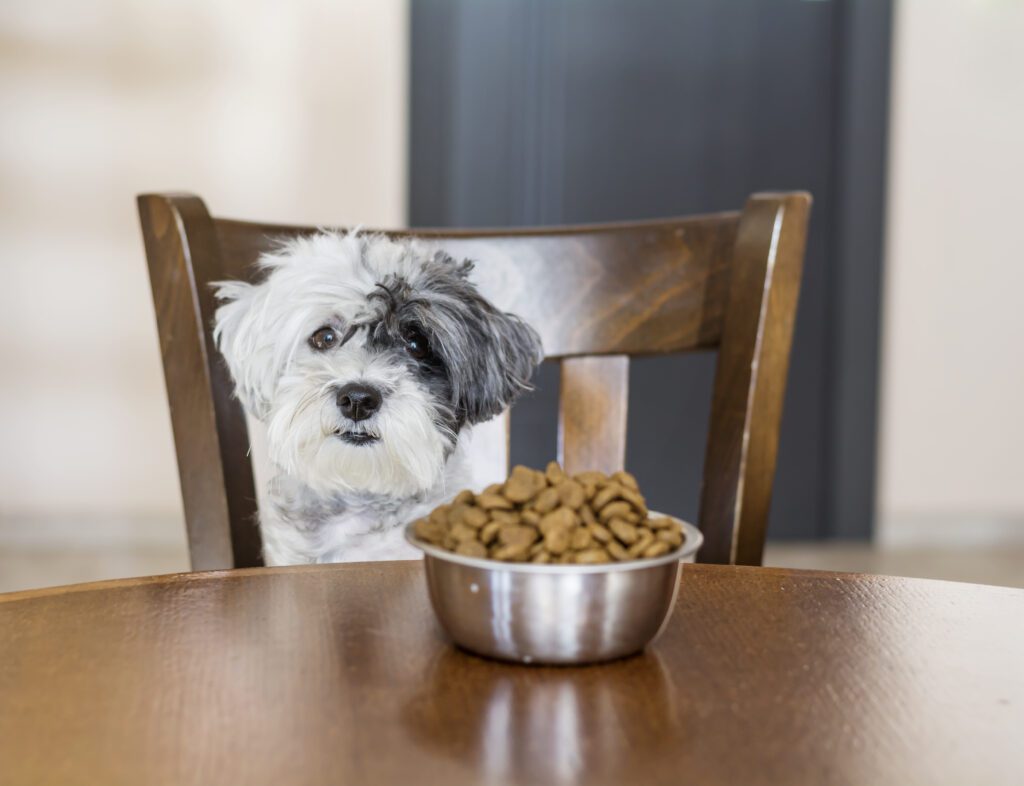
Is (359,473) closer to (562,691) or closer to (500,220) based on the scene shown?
(562,691)

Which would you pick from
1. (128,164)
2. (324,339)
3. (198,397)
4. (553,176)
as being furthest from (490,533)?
(128,164)

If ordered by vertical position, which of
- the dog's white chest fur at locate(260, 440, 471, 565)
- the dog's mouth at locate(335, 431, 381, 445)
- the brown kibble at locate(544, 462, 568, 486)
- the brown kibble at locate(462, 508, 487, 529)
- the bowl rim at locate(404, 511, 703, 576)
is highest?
the brown kibble at locate(544, 462, 568, 486)

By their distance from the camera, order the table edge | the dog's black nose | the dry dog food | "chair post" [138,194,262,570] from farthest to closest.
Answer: the dog's black nose, "chair post" [138,194,262,570], the table edge, the dry dog food

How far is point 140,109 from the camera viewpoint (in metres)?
3.41

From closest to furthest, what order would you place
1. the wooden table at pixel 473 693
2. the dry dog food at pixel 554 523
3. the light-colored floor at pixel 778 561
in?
the wooden table at pixel 473 693
the dry dog food at pixel 554 523
the light-colored floor at pixel 778 561

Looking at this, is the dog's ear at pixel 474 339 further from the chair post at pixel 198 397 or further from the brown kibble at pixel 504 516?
the brown kibble at pixel 504 516

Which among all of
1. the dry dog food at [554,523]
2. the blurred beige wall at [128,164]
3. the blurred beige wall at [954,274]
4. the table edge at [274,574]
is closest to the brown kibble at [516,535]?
the dry dog food at [554,523]

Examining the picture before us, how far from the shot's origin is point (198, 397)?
1.01 m

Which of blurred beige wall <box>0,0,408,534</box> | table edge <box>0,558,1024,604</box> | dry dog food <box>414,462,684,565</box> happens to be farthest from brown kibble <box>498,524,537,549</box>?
blurred beige wall <box>0,0,408,534</box>

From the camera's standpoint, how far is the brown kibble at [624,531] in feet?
1.80

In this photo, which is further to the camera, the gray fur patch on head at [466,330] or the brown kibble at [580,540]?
the gray fur patch on head at [466,330]

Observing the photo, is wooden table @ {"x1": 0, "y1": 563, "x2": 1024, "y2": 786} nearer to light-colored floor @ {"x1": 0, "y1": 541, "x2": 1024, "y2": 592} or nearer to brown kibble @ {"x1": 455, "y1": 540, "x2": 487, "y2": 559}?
brown kibble @ {"x1": 455, "y1": 540, "x2": 487, "y2": 559}

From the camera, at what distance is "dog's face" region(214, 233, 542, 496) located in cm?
108

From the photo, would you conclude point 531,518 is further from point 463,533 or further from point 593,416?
point 593,416
